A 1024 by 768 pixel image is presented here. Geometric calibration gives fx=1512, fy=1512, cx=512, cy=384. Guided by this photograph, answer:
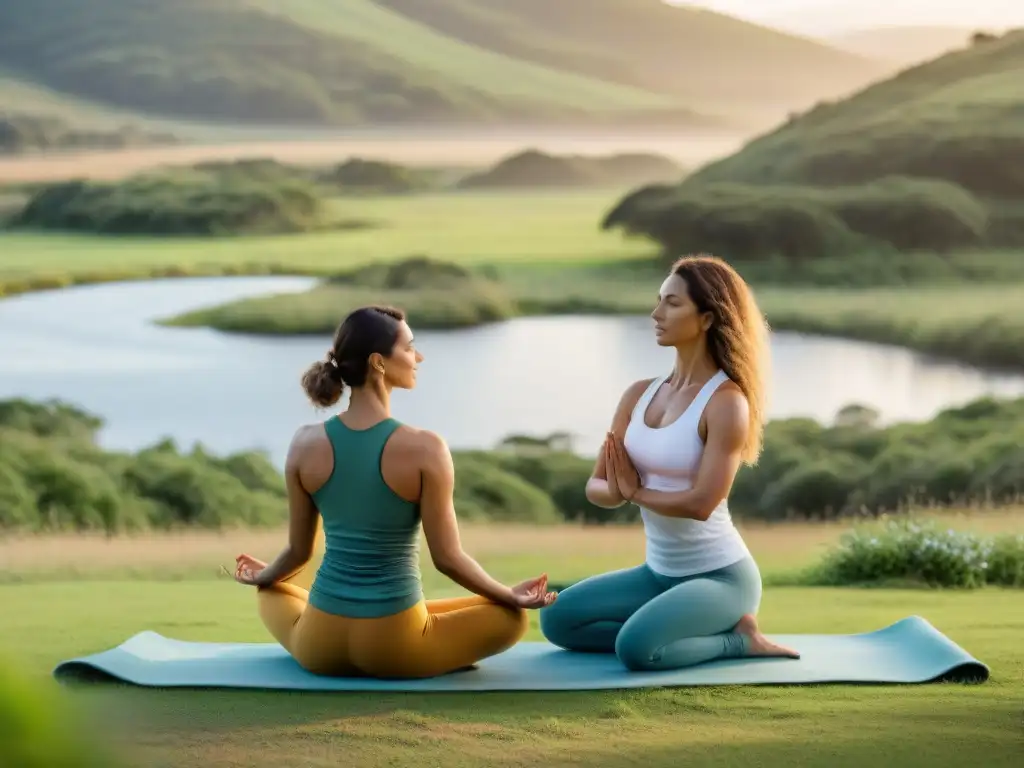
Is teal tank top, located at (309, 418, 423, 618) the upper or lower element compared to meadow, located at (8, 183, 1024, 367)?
lower

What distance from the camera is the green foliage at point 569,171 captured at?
12.3 m

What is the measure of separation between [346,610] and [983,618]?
2255 millimetres

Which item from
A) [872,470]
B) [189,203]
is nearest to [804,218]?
[872,470]

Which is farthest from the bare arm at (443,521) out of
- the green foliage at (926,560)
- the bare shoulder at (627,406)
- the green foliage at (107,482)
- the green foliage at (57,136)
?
the green foliage at (57,136)

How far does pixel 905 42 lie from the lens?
12102 mm

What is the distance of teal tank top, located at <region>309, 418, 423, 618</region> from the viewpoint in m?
3.72

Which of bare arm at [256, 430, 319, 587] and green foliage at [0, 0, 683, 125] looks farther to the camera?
green foliage at [0, 0, 683, 125]

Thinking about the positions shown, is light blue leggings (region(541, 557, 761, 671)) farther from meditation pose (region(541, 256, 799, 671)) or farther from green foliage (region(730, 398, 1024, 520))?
green foliage (region(730, 398, 1024, 520))

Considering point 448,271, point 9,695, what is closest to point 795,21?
point 448,271

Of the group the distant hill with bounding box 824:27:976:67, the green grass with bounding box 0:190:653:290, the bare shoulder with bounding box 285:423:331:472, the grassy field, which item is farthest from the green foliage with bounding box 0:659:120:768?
the distant hill with bounding box 824:27:976:67

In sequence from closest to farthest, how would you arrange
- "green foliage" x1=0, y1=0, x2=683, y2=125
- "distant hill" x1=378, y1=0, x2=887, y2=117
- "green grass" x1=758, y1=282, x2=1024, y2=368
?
"green grass" x1=758, y1=282, x2=1024, y2=368
"green foliage" x1=0, y1=0, x2=683, y2=125
"distant hill" x1=378, y1=0, x2=887, y2=117

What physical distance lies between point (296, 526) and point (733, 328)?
1.26 m

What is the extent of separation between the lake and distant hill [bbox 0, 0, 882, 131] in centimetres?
174

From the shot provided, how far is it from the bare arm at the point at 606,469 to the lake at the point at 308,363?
6.65 m
